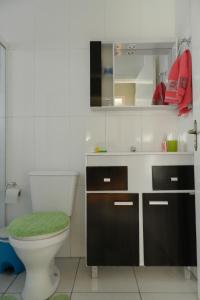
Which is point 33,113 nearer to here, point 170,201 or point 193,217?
point 170,201

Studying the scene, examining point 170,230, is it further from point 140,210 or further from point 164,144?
point 164,144

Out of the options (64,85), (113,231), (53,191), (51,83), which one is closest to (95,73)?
(64,85)

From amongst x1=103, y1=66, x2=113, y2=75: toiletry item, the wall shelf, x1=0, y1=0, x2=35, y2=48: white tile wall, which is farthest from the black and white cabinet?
x1=0, y1=0, x2=35, y2=48: white tile wall

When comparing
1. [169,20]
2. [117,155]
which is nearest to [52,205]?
[117,155]

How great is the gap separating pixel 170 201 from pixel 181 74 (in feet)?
3.11

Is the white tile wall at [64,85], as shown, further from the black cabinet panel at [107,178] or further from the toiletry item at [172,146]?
the black cabinet panel at [107,178]

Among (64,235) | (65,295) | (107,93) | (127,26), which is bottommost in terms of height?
(65,295)

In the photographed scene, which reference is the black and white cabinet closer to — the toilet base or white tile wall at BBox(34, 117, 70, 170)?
the toilet base

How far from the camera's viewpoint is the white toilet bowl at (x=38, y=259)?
4.39 ft

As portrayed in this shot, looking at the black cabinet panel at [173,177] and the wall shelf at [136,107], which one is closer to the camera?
the black cabinet panel at [173,177]

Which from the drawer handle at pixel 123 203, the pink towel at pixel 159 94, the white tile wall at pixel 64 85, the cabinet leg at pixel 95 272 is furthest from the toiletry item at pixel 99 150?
the cabinet leg at pixel 95 272

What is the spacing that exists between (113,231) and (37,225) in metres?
0.54

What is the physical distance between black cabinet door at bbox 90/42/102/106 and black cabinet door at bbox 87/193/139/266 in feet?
2.79

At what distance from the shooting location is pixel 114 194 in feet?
5.41
